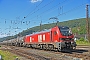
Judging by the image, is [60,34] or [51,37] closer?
[60,34]

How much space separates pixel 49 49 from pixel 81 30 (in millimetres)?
114125

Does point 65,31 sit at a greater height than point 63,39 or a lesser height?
greater

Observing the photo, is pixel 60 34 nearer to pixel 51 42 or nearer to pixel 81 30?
pixel 51 42

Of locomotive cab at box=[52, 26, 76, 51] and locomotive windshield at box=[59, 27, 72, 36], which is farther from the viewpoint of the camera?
locomotive windshield at box=[59, 27, 72, 36]

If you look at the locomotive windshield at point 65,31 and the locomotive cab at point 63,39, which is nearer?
the locomotive cab at point 63,39

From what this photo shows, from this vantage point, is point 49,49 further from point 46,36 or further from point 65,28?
point 65,28

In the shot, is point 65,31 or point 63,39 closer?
point 63,39

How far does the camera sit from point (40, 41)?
3322 centimetres

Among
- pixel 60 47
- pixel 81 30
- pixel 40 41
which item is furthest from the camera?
pixel 81 30

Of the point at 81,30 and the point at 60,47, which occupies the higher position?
the point at 81,30

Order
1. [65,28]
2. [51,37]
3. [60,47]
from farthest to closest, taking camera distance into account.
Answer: [51,37]
[65,28]
[60,47]

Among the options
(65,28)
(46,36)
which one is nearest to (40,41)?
(46,36)

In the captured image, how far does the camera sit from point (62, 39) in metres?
24.5

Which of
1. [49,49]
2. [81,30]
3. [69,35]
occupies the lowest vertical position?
[49,49]
